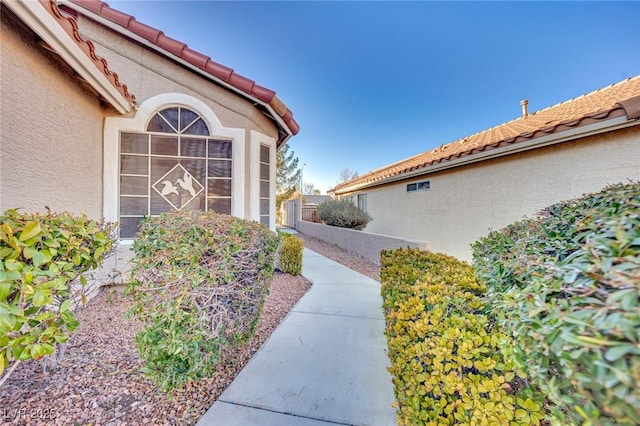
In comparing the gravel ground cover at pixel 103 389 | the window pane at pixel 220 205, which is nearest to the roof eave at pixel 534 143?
the window pane at pixel 220 205

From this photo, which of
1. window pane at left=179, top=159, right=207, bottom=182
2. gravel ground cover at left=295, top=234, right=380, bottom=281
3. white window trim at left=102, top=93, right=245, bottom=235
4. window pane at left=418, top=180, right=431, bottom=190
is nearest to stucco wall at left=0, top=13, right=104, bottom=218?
white window trim at left=102, top=93, right=245, bottom=235

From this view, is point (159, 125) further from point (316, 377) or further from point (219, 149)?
point (316, 377)

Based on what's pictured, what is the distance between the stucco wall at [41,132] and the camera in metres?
3.33

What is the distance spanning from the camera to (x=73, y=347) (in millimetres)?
3412

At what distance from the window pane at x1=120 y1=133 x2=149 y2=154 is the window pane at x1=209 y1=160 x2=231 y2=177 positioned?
1396 millimetres

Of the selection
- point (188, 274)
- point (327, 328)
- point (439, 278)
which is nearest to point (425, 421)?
point (439, 278)

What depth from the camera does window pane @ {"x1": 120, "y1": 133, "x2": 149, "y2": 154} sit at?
562 cm

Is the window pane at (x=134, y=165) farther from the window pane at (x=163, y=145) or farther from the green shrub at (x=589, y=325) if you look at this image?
the green shrub at (x=589, y=325)

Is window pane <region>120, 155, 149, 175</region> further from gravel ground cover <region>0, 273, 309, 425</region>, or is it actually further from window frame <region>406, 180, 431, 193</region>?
window frame <region>406, 180, 431, 193</region>

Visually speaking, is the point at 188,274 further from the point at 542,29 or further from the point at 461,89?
the point at 461,89

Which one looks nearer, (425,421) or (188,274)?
(425,421)

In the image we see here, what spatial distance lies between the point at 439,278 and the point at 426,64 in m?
11.4

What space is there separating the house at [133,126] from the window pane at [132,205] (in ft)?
0.07

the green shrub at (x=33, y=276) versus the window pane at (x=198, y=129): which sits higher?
the window pane at (x=198, y=129)
